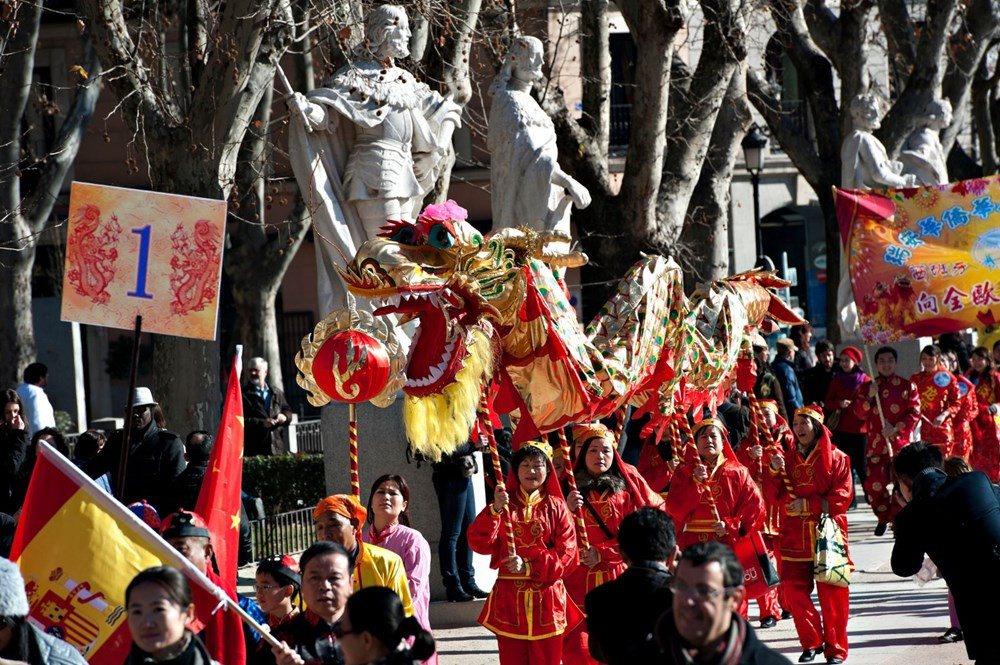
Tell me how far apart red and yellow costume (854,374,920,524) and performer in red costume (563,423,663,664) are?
18.6 ft

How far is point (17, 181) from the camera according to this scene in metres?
17.2

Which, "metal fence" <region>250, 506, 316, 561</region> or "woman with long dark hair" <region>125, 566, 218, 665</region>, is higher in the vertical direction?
"woman with long dark hair" <region>125, 566, 218, 665</region>

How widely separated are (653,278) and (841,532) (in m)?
1.95

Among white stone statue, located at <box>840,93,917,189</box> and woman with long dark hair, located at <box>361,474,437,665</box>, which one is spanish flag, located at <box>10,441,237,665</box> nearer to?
woman with long dark hair, located at <box>361,474,437,665</box>

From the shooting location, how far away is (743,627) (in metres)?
4.61

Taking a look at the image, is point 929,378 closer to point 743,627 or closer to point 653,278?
point 653,278

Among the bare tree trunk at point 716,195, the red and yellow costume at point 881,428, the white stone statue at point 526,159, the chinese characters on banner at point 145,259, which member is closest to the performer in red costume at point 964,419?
the red and yellow costume at point 881,428

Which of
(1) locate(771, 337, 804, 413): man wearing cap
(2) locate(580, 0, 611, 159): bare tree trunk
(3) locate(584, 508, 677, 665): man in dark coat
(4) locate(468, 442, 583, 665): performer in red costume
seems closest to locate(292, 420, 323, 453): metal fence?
(2) locate(580, 0, 611, 159): bare tree trunk

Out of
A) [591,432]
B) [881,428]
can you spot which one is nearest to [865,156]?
[881,428]

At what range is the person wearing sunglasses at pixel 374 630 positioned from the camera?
A: 4.93 meters

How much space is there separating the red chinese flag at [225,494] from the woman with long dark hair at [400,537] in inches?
35.8

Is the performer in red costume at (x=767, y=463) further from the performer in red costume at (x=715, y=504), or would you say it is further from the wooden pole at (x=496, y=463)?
the wooden pole at (x=496, y=463)

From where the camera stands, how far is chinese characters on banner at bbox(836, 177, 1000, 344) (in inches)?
501

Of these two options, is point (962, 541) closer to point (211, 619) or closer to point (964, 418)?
point (211, 619)
